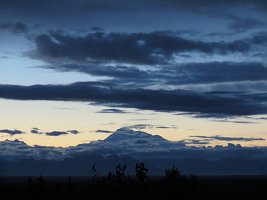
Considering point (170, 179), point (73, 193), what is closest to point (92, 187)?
point (73, 193)

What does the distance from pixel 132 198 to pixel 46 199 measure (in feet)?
55.2

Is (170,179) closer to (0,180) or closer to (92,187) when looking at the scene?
(92,187)

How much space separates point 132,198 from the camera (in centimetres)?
12444

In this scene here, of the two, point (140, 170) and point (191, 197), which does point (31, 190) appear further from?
point (191, 197)

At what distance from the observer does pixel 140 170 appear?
124375 mm

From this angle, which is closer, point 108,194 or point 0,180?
point 108,194

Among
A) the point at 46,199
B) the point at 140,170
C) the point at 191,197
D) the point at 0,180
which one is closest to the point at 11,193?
the point at 46,199

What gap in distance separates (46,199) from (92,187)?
10.6 meters

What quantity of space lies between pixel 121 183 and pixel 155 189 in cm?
729

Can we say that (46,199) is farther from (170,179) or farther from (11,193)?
(170,179)

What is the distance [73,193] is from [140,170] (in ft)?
46.2

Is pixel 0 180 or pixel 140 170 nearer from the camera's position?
pixel 140 170

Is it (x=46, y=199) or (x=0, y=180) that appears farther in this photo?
(x=0, y=180)

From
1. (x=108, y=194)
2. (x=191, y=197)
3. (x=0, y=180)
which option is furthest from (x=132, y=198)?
(x=0, y=180)
